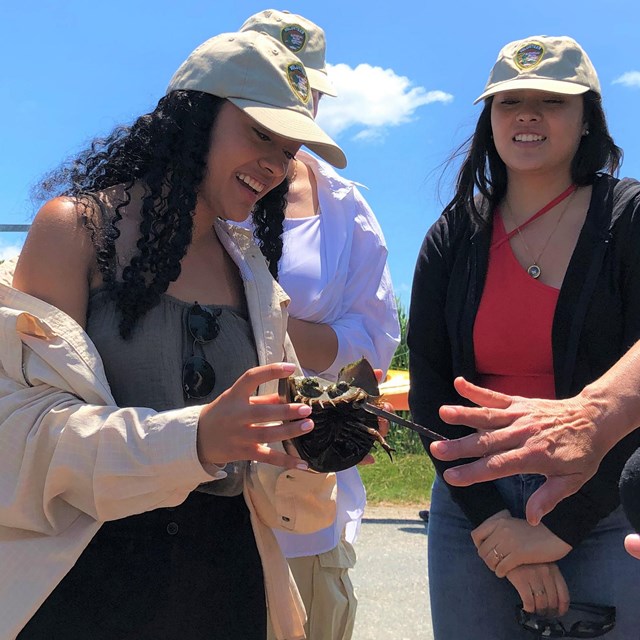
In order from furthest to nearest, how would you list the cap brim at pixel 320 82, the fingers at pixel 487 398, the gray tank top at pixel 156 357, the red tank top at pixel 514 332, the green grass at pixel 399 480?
the green grass at pixel 399 480 → the cap brim at pixel 320 82 → the red tank top at pixel 514 332 → the gray tank top at pixel 156 357 → the fingers at pixel 487 398

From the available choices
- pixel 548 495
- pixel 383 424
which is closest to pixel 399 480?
pixel 383 424

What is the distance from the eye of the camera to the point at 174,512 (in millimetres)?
2004

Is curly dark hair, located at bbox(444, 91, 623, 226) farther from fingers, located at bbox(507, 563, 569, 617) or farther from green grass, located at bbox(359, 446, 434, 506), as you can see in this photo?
green grass, located at bbox(359, 446, 434, 506)

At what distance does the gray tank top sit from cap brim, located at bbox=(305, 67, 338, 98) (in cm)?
133

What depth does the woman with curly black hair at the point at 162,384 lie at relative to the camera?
178 centimetres

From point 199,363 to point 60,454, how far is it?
42 centimetres

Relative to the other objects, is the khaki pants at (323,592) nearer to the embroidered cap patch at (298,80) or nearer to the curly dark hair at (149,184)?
the curly dark hair at (149,184)

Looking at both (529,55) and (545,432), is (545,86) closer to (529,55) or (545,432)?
(529,55)

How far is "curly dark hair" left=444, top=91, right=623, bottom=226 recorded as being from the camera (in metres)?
2.52

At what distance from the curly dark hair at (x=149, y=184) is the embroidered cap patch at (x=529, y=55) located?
0.92 metres

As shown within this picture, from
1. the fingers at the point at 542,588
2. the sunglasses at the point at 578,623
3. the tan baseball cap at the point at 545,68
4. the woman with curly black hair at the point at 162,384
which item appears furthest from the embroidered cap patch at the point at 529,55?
the sunglasses at the point at 578,623

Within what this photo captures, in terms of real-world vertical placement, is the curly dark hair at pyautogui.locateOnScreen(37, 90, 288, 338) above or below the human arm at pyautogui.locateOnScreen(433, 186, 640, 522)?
above

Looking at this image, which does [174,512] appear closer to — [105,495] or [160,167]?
[105,495]

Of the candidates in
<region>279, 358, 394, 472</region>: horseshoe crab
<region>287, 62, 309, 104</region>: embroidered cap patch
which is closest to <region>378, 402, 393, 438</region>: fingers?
<region>279, 358, 394, 472</region>: horseshoe crab
